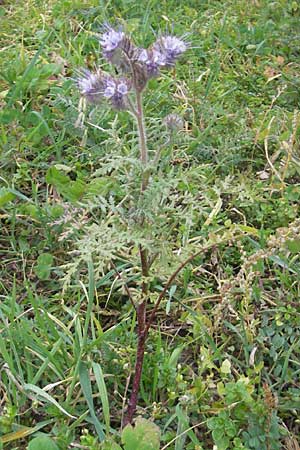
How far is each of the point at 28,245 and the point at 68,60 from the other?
41.1 inches

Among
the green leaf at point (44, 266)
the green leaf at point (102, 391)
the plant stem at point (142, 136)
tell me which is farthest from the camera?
the green leaf at point (44, 266)

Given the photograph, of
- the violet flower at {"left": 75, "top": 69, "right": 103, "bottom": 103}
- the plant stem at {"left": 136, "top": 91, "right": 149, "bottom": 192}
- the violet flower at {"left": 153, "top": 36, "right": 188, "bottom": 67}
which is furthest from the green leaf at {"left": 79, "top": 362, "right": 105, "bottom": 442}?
the violet flower at {"left": 153, "top": 36, "right": 188, "bottom": 67}

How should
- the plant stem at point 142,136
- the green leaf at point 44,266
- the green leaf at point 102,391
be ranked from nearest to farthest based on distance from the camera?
the plant stem at point 142,136 → the green leaf at point 102,391 → the green leaf at point 44,266

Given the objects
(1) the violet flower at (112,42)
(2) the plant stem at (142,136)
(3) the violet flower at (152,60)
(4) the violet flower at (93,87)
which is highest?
(1) the violet flower at (112,42)

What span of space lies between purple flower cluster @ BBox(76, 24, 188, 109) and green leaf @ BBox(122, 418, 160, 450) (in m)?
0.73

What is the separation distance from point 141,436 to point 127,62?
2.77 feet

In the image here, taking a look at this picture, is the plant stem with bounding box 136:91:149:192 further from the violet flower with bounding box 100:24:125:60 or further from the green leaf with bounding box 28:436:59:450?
the green leaf with bounding box 28:436:59:450

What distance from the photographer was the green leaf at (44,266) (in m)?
2.17

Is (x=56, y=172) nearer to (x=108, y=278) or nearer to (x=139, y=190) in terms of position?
(x=108, y=278)

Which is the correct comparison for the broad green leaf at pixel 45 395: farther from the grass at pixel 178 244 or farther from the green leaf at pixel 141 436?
the green leaf at pixel 141 436

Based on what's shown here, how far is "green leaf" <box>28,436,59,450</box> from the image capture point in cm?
164

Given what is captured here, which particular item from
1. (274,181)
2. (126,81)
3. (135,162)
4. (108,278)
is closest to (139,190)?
(135,162)

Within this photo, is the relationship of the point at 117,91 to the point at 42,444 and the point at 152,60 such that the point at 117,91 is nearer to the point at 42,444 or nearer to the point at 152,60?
the point at 152,60

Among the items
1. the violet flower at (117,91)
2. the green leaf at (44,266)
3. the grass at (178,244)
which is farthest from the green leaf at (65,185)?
the violet flower at (117,91)
